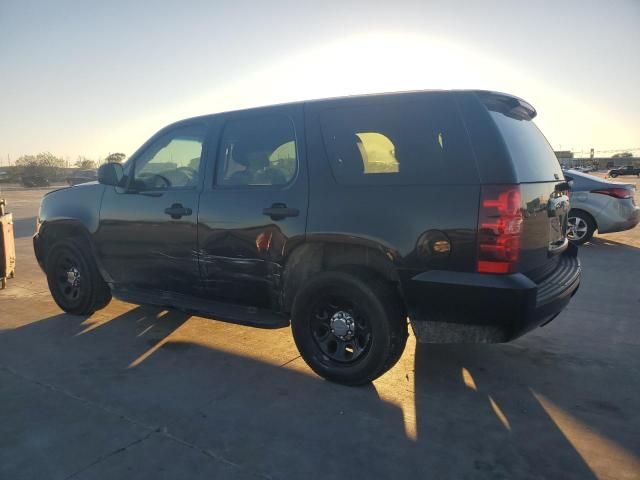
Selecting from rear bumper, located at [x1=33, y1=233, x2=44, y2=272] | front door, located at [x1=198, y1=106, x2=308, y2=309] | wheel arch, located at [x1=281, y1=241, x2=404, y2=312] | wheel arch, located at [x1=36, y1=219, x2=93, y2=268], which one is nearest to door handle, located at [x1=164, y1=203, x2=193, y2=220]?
front door, located at [x1=198, y1=106, x2=308, y2=309]

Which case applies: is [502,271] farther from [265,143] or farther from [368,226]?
[265,143]

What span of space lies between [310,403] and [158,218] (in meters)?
2.11

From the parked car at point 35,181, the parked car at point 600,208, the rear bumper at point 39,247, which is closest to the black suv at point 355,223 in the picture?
the rear bumper at point 39,247

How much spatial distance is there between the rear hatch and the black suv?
0.6 inches

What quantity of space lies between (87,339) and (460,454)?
3413mm

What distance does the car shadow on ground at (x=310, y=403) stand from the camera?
248 cm

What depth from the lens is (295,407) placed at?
3047 millimetres

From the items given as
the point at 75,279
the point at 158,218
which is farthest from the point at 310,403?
the point at 75,279

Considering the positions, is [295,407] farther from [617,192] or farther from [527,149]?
[617,192]

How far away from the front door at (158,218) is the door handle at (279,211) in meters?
0.76

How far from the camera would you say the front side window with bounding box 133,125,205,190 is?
4086 millimetres

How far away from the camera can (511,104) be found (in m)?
3.25

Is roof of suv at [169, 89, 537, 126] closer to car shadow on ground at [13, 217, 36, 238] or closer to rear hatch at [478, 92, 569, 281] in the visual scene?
rear hatch at [478, 92, 569, 281]

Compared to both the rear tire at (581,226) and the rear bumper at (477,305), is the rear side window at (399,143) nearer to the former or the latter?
the rear bumper at (477,305)
